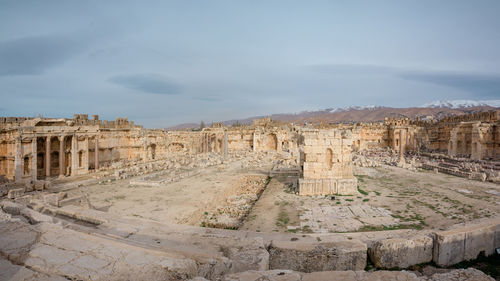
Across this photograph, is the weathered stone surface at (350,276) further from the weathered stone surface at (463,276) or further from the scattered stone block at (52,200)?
the scattered stone block at (52,200)

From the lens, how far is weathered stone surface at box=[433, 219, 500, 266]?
18.5ft

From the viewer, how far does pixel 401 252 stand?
17.9 feet

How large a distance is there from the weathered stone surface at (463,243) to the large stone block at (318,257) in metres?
1.65

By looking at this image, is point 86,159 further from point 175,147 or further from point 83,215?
point 83,215

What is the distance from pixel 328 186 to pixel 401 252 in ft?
23.1

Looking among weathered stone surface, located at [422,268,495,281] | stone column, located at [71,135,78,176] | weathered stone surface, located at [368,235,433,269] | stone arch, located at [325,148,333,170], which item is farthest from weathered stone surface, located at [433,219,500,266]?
stone column, located at [71,135,78,176]

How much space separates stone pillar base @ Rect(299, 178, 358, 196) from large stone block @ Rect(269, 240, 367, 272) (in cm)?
696

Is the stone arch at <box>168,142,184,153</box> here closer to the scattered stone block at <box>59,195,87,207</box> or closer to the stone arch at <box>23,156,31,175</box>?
the stone arch at <box>23,156,31,175</box>

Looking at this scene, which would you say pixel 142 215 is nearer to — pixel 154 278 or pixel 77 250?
pixel 77 250

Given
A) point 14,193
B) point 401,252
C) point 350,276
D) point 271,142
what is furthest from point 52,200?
point 271,142

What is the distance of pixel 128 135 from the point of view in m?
27.6

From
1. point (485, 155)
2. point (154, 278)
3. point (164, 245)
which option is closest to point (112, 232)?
point (164, 245)

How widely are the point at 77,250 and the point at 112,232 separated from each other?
1819 millimetres

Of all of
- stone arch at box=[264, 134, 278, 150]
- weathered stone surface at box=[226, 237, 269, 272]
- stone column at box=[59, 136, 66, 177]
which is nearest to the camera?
weathered stone surface at box=[226, 237, 269, 272]
